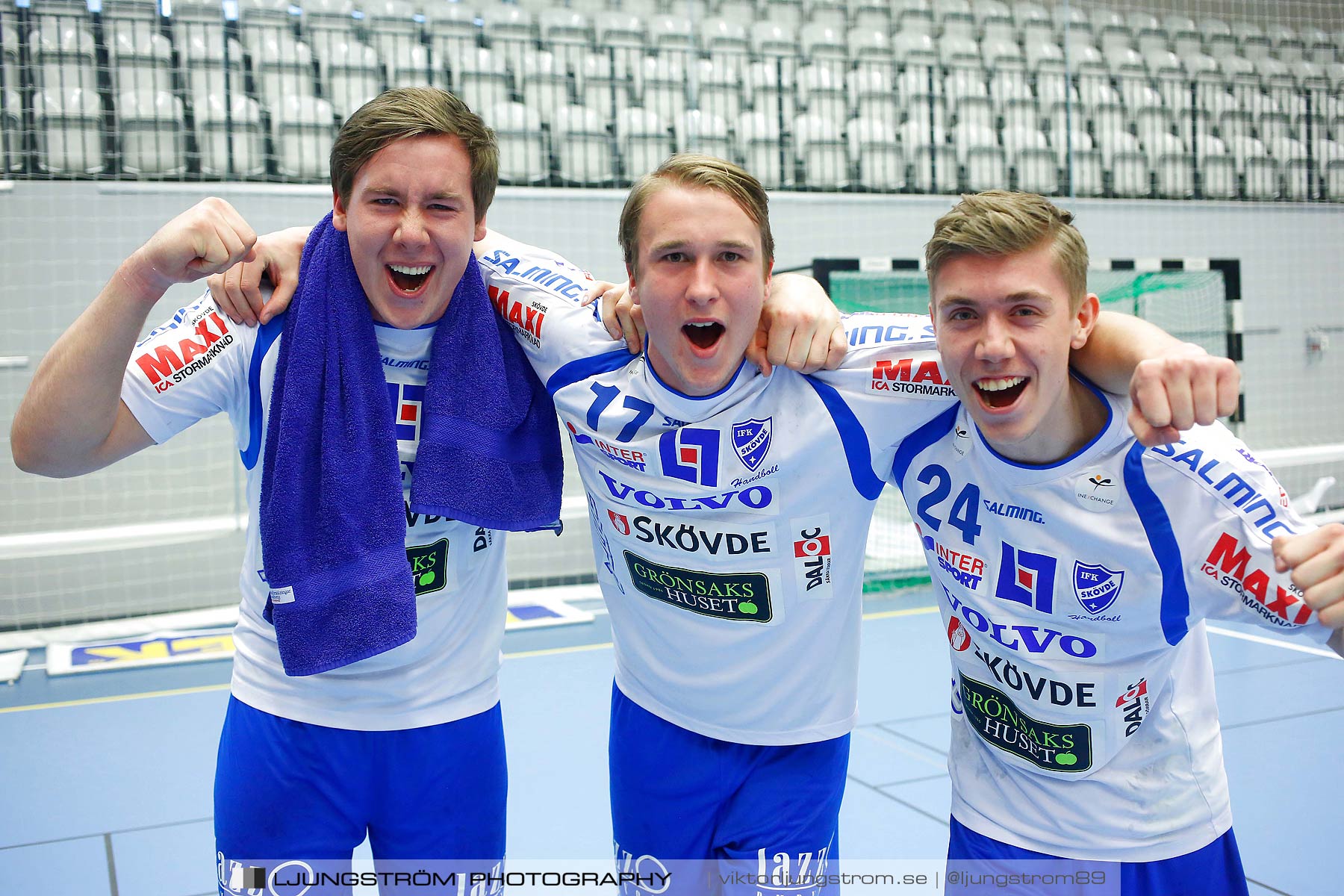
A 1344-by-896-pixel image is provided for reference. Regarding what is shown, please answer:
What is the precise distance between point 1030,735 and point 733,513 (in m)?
0.72

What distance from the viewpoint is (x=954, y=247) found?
6.07 ft

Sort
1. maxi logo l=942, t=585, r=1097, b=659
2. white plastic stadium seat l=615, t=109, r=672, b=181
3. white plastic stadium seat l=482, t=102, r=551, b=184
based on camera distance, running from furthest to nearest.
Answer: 1. white plastic stadium seat l=615, t=109, r=672, b=181
2. white plastic stadium seat l=482, t=102, r=551, b=184
3. maxi logo l=942, t=585, r=1097, b=659

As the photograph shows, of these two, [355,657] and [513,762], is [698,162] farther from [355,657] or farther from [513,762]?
[513,762]

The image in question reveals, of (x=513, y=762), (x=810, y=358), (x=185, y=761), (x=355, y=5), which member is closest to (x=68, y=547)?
(x=185, y=761)

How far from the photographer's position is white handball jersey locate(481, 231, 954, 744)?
203 cm

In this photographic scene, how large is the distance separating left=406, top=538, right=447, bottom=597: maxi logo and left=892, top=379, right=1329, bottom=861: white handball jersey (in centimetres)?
98

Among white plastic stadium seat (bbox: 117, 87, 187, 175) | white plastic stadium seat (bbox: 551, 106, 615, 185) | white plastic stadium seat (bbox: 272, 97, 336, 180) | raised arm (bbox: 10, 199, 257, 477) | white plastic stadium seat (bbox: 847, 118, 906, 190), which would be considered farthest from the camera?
white plastic stadium seat (bbox: 847, 118, 906, 190)

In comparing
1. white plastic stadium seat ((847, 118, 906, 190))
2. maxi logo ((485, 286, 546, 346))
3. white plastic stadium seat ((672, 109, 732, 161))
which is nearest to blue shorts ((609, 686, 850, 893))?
maxi logo ((485, 286, 546, 346))

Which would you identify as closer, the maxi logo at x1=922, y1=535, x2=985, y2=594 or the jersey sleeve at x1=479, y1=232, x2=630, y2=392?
the maxi logo at x1=922, y1=535, x2=985, y2=594

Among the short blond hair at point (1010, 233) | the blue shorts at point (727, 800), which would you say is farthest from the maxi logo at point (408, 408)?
the short blond hair at point (1010, 233)

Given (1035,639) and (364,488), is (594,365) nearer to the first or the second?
(364,488)

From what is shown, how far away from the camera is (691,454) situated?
2.07 metres

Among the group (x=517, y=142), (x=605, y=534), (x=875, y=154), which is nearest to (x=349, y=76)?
(x=517, y=142)

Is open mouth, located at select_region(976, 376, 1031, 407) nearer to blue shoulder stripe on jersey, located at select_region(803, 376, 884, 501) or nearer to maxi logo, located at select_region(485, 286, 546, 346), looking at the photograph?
blue shoulder stripe on jersey, located at select_region(803, 376, 884, 501)
